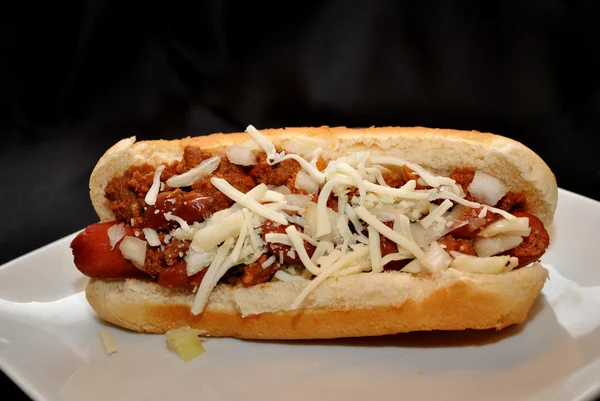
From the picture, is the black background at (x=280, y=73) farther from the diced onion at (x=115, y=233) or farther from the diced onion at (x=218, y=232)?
the diced onion at (x=218, y=232)

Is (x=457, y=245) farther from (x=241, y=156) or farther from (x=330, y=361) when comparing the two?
(x=241, y=156)

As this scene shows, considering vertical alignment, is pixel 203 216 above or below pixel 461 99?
above

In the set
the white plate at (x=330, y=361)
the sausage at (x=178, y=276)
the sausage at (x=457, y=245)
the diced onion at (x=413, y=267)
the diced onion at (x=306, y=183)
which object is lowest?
the white plate at (x=330, y=361)

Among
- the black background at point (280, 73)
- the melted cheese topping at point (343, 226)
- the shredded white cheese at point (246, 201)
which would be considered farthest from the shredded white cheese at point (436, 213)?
the black background at point (280, 73)

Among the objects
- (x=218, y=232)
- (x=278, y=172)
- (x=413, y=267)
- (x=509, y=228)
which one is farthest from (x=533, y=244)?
(x=218, y=232)

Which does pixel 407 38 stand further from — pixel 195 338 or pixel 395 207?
pixel 195 338

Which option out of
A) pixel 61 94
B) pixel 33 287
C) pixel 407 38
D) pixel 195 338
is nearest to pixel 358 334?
pixel 195 338

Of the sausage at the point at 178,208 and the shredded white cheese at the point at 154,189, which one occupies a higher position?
the shredded white cheese at the point at 154,189
